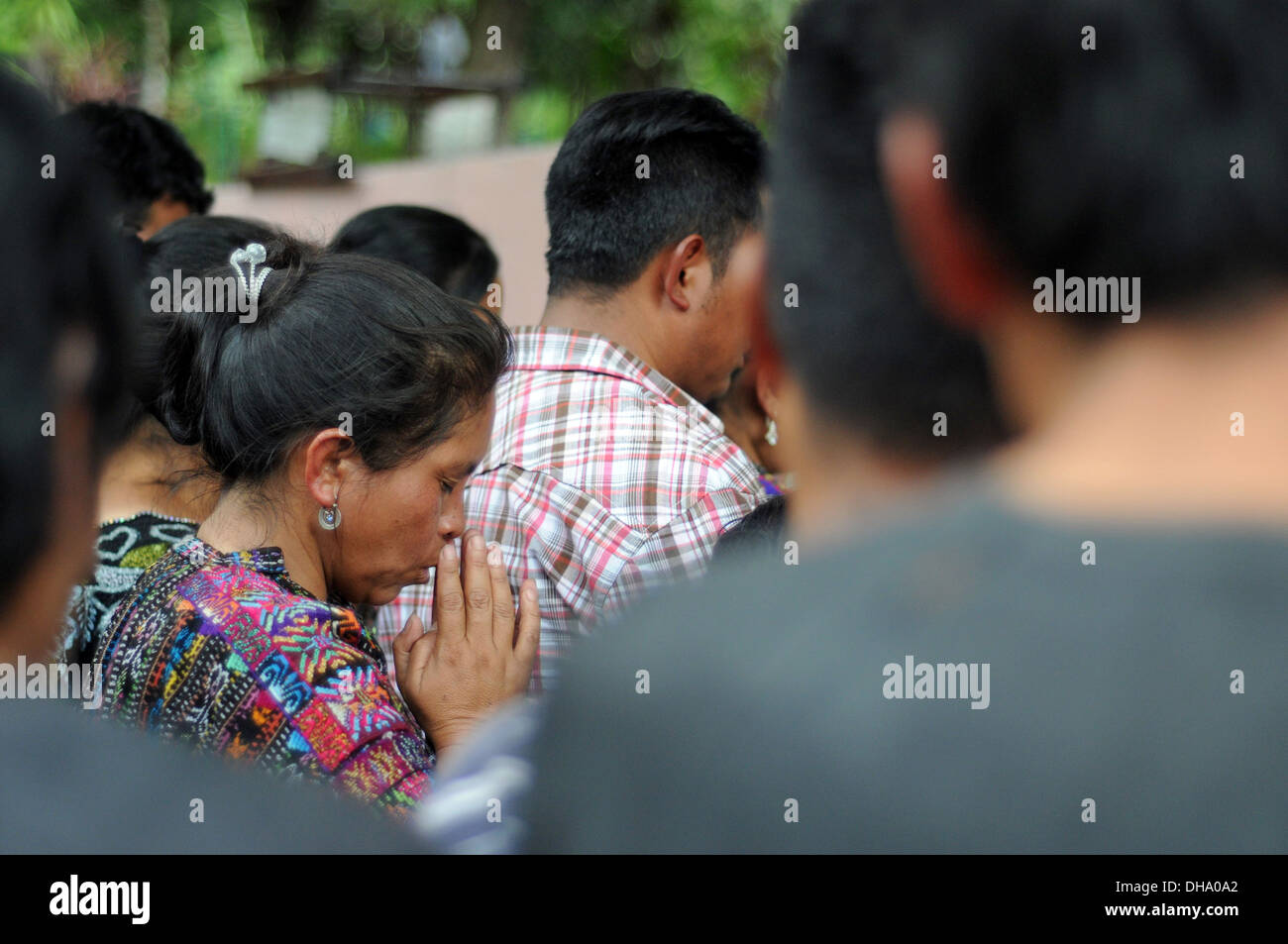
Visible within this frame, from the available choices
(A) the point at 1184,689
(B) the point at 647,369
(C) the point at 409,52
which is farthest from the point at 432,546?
(C) the point at 409,52

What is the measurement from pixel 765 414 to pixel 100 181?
2.50m

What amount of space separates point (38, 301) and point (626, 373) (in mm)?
1714

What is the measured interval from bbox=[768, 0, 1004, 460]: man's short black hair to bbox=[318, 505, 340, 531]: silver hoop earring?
52.1 inches

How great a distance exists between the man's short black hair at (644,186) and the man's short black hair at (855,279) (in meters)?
1.81

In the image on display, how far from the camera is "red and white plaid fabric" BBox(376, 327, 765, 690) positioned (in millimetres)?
2303

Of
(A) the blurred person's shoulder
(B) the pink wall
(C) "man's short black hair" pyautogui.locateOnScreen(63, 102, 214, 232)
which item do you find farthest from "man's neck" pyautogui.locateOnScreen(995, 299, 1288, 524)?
(B) the pink wall

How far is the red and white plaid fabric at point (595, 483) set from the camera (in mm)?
2303

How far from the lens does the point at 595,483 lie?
93.8 inches

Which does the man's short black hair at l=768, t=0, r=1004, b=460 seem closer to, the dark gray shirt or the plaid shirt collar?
the dark gray shirt

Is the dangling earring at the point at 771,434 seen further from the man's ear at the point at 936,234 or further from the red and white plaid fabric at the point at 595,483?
the man's ear at the point at 936,234

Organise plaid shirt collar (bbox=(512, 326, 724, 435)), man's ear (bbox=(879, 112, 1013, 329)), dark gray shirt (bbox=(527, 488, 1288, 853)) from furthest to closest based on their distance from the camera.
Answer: plaid shirt collar (bbox=(512, 326, 724, 435)) → man's ear (bbox=(879, 112, 1013, 329)) → dark gray shirt (bbox=(527, 488, 1288, 853))

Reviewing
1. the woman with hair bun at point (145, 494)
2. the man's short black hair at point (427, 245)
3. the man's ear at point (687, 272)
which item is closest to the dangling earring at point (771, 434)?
the man's ear at point (687, 272)

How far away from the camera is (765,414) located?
3.33 m

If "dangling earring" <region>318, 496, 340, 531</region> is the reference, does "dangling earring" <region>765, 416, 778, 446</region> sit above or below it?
above
